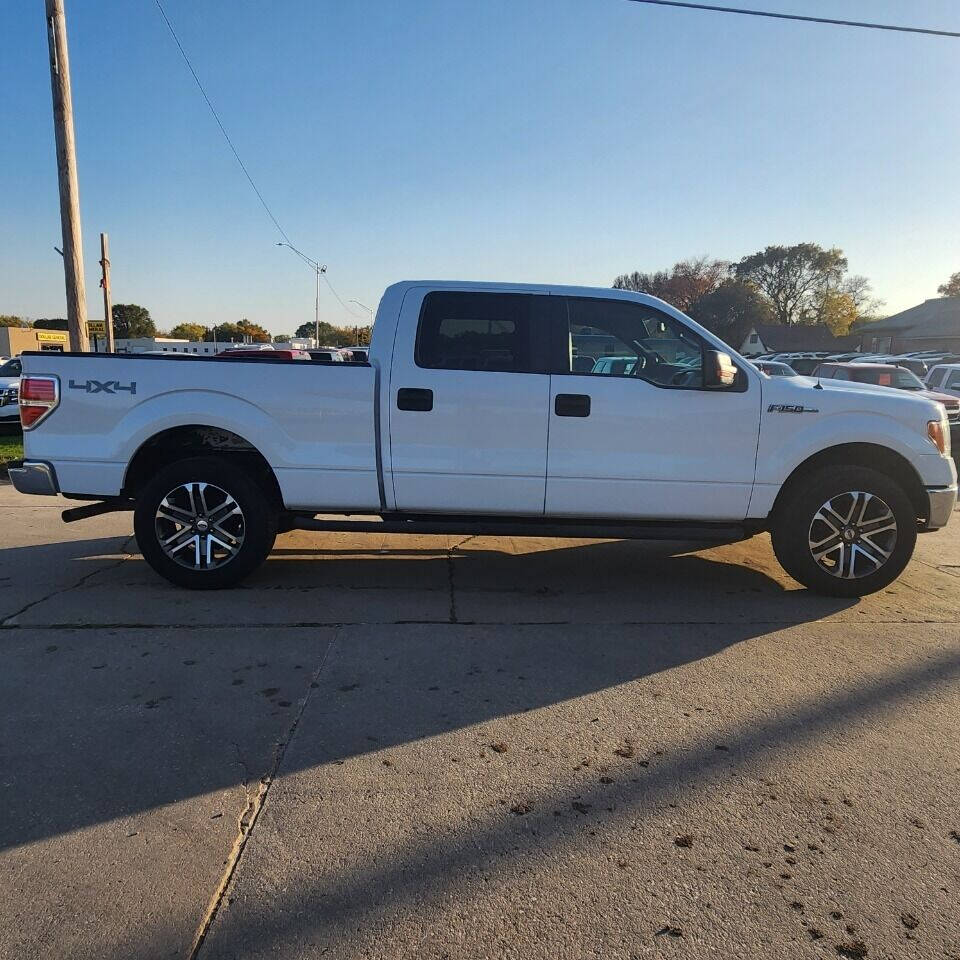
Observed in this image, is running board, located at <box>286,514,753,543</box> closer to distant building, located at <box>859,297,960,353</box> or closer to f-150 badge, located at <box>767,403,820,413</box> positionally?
f-150 badge, located at <box>767,403,820,413</box>

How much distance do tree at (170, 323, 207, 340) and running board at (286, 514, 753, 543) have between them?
111 metres

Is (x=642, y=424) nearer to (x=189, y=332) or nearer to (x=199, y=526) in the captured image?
(x=199, y=526)

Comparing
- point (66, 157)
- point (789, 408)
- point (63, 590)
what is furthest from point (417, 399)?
point (66, 157)

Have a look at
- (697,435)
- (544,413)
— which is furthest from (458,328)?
(697,435)

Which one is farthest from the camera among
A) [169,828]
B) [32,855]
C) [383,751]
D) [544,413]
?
[544,413]

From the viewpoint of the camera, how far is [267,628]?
448 centimetres

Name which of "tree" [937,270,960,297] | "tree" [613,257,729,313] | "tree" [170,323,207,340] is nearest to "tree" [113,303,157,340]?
"tree" [170,323,207,340]

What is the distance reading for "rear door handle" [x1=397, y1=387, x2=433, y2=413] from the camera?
16.0 feet

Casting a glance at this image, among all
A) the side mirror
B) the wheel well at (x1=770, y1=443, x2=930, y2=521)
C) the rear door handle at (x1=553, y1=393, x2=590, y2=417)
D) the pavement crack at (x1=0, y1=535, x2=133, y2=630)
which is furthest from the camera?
the wheel well at (x1=770, y1=443, x2=930, y2=521)

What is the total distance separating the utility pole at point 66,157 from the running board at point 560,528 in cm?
807

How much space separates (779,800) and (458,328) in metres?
3.41

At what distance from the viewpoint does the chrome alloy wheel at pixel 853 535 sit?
4.98m

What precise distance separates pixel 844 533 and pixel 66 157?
36.3 ft

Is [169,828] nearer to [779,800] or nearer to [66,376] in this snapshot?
[779,800]
